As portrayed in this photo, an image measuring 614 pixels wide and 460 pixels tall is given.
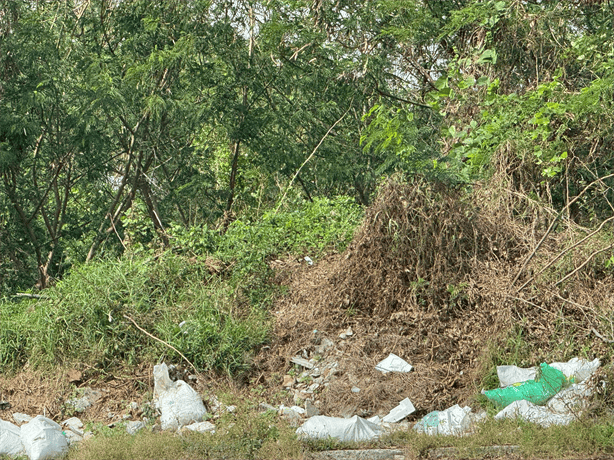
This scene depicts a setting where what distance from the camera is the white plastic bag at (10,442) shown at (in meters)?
5.17

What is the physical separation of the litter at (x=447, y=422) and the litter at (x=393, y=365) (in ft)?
1.79

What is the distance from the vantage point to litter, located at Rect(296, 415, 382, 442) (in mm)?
4984

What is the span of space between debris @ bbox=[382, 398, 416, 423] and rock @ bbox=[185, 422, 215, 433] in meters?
1.22

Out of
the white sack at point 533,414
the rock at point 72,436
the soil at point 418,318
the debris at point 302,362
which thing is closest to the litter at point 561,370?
the soil at point 418,318

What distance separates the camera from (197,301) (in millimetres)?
6875

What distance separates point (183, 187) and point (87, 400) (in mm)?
3886

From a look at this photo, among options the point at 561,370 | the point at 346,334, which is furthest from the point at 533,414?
the point at 346,334

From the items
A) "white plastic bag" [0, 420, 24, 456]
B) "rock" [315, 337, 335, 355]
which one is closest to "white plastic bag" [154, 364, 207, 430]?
"white plastic bag" [0, 420, 24, 456]

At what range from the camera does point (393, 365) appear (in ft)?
20.0

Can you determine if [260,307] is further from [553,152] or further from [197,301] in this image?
[553,152]

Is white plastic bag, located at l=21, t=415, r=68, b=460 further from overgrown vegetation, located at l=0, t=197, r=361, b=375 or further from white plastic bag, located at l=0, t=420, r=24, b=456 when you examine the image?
overgrown vegetation, located at l=0, t=197, r=361, b=375

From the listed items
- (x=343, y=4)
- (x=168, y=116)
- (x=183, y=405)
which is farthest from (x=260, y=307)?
(x=343, y=4)

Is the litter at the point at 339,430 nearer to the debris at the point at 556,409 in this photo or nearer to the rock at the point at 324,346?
the debris at the point at 556,409

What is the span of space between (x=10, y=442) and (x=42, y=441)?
32cm
